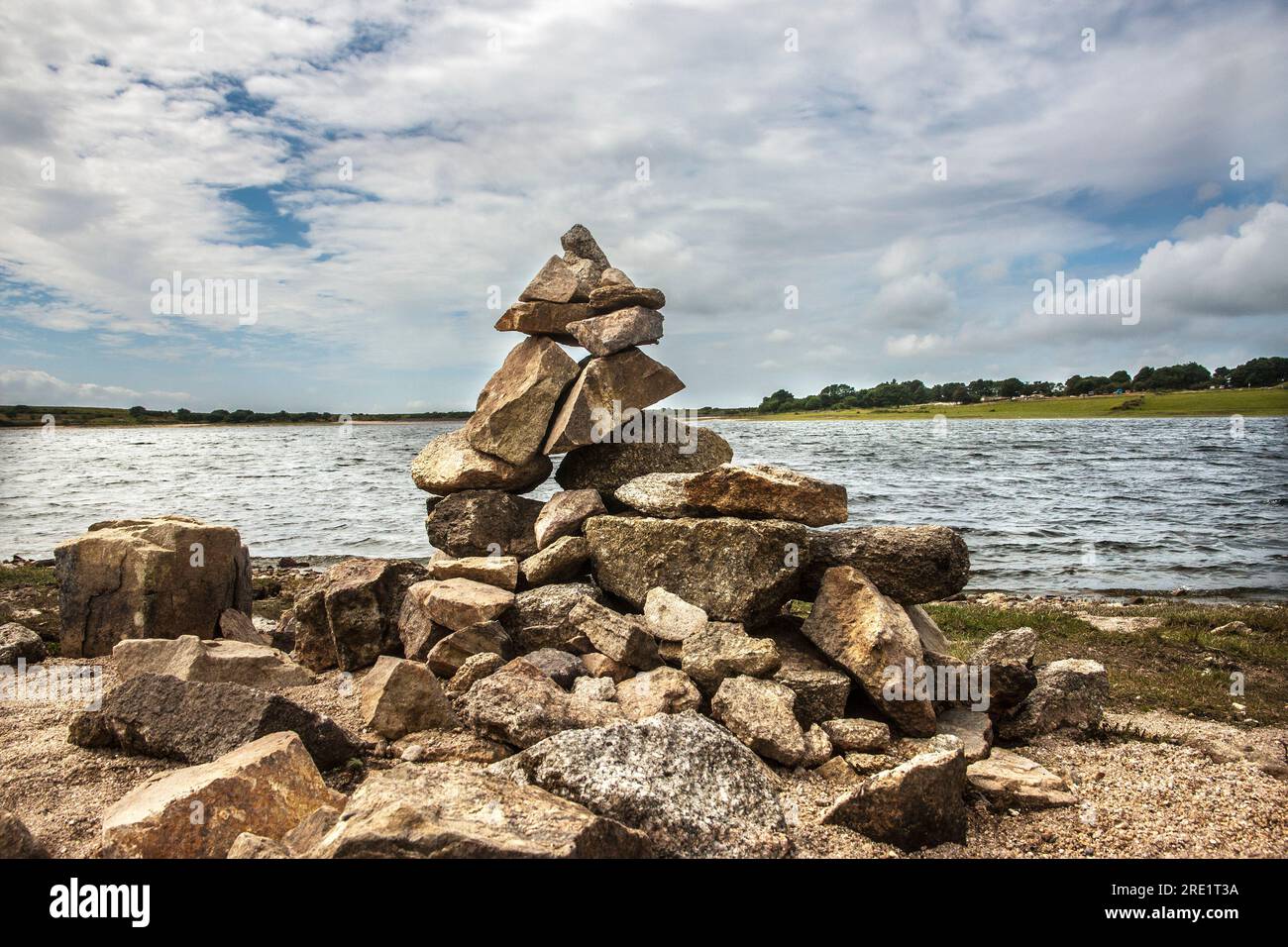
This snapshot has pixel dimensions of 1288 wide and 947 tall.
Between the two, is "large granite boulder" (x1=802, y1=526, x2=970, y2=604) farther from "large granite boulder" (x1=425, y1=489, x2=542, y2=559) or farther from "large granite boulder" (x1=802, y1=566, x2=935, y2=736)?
"large granite boulder" (x1=425, y1=489, x2=542, y2=559)

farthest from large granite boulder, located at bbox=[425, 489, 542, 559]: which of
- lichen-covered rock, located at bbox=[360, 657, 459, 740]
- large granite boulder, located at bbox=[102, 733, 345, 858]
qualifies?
large granite boulder, located at bbox=[102, 733, 345, 858]

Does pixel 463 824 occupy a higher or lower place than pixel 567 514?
lower

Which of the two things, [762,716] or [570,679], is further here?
[570,679]

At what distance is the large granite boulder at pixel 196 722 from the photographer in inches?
314

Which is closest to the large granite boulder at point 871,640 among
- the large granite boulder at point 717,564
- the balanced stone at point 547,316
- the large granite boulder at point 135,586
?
the large granite boulder at point 717,564

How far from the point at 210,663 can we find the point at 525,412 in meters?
5.99

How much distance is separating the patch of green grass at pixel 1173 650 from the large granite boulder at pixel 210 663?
1210cm

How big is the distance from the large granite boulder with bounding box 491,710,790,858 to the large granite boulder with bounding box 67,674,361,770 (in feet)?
6.96

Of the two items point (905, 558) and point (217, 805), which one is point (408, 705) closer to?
point (217, 805)

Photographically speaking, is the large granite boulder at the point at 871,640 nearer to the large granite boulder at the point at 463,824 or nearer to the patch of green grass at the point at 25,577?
the large granite boulder at the point at 463,824

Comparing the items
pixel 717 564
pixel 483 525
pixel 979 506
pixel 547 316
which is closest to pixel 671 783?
pixel 717 564

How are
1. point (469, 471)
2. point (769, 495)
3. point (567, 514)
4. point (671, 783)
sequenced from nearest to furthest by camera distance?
point (671, 783)
point (769, 495)
point (567, 514)
point (469, 471)

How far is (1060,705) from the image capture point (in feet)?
33.8

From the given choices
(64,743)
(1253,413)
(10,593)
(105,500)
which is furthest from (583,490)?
(1253,413)
